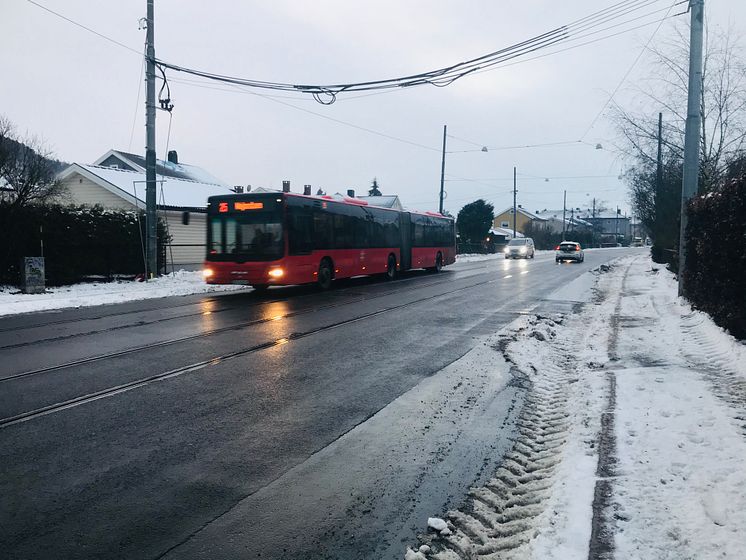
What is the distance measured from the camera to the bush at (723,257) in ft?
25.3

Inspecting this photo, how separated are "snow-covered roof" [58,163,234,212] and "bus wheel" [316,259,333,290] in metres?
13.6

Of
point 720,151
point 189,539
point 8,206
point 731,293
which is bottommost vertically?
point 189,539

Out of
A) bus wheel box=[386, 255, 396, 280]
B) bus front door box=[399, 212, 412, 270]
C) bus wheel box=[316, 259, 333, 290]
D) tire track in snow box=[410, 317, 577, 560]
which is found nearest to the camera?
tire track in snow box=[410, 317, 577, 560]

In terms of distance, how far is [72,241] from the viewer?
18359mm

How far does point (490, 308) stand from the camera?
1380 centimetres

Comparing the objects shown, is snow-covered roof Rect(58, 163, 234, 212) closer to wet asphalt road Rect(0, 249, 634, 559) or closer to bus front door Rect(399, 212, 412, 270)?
bus front door Rect(399, 212, 412, 270)

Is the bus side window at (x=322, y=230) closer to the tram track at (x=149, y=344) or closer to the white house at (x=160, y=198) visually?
the tram track at (x=149, y=344)

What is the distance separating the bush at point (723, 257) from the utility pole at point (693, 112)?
2.23 meters

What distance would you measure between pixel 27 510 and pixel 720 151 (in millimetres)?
19949

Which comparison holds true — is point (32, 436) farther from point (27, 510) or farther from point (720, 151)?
point (720, 151)

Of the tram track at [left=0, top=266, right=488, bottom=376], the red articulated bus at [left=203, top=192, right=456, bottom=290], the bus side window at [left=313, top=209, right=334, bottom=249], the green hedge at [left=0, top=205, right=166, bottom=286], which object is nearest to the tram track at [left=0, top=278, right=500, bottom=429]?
the tram track at [left=0, top=266, right=488, bottom=376]

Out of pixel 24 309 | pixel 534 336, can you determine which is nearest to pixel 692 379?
pixel 534 336

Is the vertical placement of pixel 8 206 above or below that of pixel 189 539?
above

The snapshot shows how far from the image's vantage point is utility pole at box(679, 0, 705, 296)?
1300 cm
